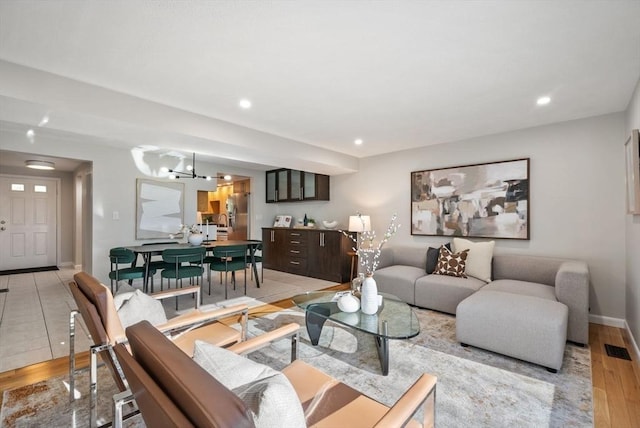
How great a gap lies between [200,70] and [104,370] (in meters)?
2.51

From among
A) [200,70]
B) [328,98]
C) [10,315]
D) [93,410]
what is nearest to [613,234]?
[328,98]

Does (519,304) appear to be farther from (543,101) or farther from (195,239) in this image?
(195,239)

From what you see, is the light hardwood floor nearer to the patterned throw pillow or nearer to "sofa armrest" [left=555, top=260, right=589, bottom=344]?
"sofa armrest" [left=555, top=260, right=589, bottom=344]

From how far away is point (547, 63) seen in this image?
2.28 meters

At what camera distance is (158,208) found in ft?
17.9

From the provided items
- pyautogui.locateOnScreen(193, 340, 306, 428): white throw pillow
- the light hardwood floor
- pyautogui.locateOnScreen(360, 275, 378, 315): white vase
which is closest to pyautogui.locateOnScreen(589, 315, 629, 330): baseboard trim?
the light hardwood floor

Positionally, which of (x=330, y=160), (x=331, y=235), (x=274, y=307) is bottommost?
(x=274, y=307)

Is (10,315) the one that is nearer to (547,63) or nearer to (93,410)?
(93,410)

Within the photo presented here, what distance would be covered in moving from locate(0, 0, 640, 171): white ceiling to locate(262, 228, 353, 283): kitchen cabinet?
2788 mm

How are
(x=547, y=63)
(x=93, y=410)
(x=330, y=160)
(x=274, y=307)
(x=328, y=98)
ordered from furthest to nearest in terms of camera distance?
(x=330, y=160)
(x=274, y=307)
(x=328, y=98)
(x=547, y=63)
(x=93, y=410)

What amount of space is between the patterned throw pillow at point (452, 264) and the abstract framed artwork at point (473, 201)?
553mm

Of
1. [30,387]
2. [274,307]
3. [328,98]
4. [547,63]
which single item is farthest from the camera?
[274,307]

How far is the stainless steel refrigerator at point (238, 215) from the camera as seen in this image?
7273 mm

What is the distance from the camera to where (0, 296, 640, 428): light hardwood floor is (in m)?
1.82
